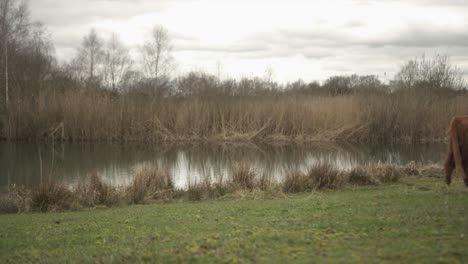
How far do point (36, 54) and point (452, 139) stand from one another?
33.7 m

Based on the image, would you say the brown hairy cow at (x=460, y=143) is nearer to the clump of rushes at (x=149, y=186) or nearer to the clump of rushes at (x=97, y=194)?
the clump of rushes at (x=149, y=186)

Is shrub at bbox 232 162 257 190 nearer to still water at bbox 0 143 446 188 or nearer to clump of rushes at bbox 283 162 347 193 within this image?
clump of rushes at bbox 283 162 347 193

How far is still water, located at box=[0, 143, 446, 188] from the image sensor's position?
1766 cm

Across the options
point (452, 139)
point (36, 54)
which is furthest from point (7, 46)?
point (452, 139)

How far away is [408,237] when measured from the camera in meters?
5.39

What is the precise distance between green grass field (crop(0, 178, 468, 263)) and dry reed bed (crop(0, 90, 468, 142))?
20275 millimetres

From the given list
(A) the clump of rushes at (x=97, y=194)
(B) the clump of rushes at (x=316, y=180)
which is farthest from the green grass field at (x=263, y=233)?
(B) the clump of rushes at (x=316, y=180)

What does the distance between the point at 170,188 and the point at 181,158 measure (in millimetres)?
9828

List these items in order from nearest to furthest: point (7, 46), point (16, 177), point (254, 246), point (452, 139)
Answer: point (254, 246) < point (452, 139) < point (16, 177) < point (7, 46)

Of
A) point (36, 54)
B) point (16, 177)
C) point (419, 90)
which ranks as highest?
point (36, 54)

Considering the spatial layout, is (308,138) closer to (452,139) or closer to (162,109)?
(162,109)

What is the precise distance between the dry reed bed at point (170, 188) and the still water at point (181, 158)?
289cm

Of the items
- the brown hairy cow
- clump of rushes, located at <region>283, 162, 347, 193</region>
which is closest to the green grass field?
the brown hairy cow

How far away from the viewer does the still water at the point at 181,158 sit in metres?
17.7
